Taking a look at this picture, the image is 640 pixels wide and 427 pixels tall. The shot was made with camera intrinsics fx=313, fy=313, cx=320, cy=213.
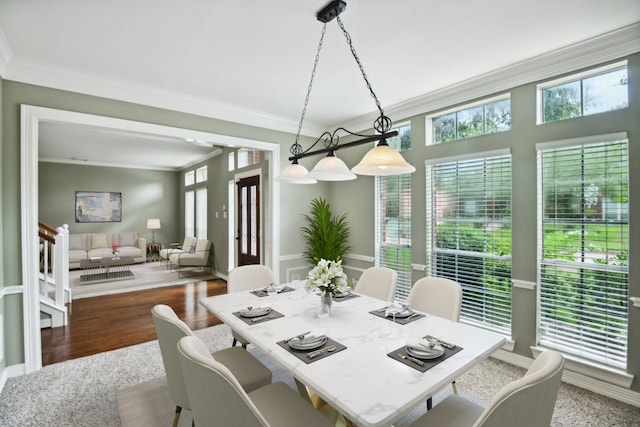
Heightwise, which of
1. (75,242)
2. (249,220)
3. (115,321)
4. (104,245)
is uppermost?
(249,220)

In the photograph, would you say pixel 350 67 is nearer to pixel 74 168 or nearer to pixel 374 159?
pixel 374 159

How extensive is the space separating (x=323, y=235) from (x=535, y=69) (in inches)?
122

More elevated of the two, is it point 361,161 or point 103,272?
point 361,161

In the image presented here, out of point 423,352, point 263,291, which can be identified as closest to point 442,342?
point 423,352

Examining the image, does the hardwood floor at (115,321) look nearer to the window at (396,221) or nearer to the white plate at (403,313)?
the window at (396,221)

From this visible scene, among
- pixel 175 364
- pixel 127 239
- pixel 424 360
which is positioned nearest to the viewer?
pixel 424 360

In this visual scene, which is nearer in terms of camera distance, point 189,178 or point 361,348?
point 361,348

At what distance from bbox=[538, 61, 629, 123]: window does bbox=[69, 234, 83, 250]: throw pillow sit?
10.1 m

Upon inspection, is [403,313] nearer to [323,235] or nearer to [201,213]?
[323,235]

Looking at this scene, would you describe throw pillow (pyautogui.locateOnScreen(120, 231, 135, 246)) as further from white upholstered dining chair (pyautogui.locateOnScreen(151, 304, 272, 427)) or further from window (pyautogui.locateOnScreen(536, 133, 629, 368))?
window (pyautogui.locateOnScreen(536, 133, 629, 368))

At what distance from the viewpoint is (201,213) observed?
28.1ft

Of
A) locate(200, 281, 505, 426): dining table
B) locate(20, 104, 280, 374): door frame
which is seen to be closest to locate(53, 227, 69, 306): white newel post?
locate(20, 104, 280, 374): door frame

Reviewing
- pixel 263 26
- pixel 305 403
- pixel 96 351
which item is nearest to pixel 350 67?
pixel 263 26

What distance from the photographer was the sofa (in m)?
7.79
